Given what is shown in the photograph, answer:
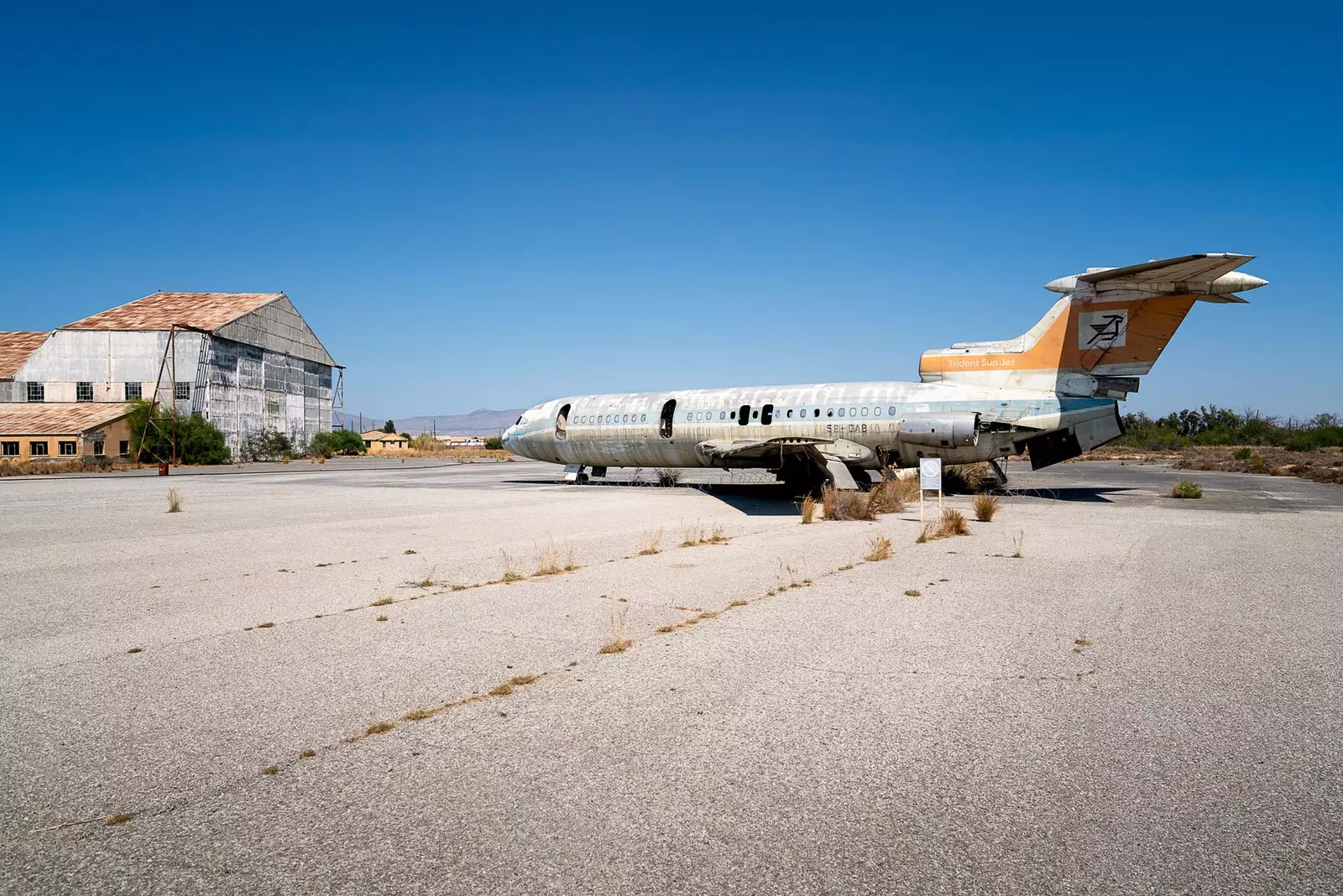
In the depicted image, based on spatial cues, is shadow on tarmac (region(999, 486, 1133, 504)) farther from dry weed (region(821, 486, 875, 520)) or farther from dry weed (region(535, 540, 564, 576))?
dry weed (region(535, 540, 564, 576))

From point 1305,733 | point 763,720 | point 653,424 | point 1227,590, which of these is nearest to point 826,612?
point 763,720

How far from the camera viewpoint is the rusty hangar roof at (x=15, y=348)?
58853 millimetres

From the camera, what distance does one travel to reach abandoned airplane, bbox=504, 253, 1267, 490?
64.3 ft

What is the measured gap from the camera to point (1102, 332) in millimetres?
20422

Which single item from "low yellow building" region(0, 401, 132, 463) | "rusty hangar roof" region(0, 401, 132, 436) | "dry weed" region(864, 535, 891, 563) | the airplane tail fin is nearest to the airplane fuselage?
the airplane tail fin

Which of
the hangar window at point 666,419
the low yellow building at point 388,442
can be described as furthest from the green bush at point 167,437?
the low yellow building at point 388,442

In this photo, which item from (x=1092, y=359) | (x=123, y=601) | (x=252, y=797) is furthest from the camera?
(x=1092, y=359)

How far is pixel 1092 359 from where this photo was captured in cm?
2064

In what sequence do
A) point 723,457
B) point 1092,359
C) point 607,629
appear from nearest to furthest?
point 607,629, point 1092,359, point 723,457

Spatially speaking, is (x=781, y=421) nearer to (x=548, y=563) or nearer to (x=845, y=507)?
(x=845, y=507)

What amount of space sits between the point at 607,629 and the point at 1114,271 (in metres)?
17.6

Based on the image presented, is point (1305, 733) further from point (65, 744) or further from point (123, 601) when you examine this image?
point (123, 601)

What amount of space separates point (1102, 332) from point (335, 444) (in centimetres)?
6645

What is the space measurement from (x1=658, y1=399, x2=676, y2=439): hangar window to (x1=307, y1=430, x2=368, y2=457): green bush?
4957 cm
